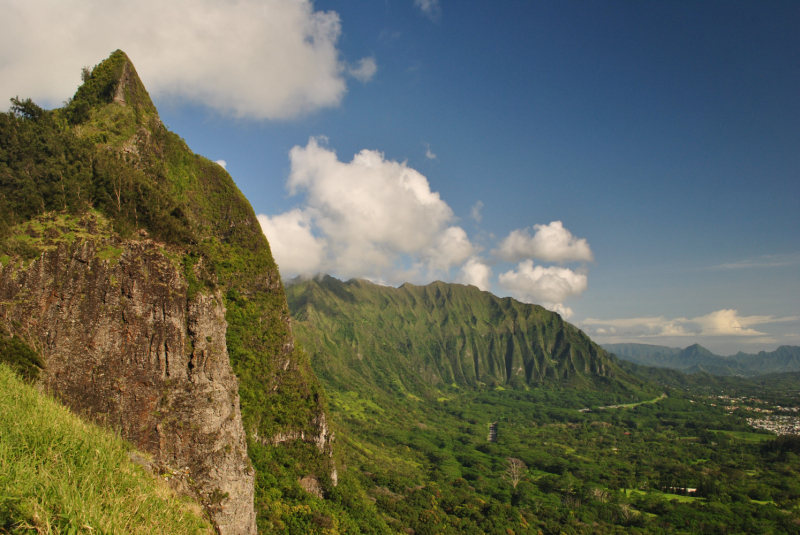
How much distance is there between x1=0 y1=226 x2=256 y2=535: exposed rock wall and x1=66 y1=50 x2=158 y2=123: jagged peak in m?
27.1

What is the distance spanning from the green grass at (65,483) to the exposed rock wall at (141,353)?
12096 mm

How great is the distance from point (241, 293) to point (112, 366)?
3124 cm

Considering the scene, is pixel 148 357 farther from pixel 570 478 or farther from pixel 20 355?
pixel 570 478

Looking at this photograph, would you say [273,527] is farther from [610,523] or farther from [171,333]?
[610,523]

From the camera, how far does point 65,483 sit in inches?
311

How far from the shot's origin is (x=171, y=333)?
90.4 ft

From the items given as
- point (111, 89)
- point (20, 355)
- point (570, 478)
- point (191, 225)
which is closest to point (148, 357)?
point (20, 355)

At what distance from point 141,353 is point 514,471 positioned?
127693mm

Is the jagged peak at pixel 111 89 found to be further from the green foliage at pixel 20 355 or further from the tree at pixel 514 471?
the tree at pixel 514 471

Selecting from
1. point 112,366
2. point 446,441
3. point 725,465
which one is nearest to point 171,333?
point 112,366

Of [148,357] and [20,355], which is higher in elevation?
[20,355]

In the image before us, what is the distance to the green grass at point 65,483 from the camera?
6.90 meters

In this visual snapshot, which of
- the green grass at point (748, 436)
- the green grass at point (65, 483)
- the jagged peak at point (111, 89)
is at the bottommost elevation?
the green grass at point (748, 436)

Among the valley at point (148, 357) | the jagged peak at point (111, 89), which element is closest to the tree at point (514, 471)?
the valley at point (148, 357)
